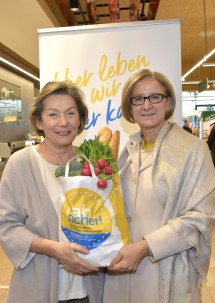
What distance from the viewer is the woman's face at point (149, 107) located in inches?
53.3

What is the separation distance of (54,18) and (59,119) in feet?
13.9

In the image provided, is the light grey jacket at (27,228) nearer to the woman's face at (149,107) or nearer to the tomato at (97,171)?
the tomato at (97,171)

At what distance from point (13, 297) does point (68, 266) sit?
0.30 metres

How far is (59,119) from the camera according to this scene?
1.34m

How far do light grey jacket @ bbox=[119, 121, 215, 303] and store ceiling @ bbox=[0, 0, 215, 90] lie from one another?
5.48 feet

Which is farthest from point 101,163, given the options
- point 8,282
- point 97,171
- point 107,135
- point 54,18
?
point 54,18

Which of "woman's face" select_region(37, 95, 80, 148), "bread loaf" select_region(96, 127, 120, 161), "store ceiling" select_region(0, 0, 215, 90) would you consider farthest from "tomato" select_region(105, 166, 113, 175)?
"store ceiling" select_region(0, 0, 215, 90)

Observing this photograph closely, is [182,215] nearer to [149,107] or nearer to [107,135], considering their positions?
[149,107]

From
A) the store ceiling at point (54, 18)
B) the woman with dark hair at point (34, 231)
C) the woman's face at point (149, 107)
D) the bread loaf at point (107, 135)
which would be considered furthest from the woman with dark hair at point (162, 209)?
the store ceiling at point (54, 18)

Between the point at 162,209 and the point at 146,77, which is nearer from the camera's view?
the point at 162,209

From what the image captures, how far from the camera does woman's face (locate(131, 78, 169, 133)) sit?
53.3 inches

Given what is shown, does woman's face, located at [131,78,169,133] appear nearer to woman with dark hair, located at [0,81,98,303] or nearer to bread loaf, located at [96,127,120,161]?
woman with dark hair, located at [0,81,98,303]

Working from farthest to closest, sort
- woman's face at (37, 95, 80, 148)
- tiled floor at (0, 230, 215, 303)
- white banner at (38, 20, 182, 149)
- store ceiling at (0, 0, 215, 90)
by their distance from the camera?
store ceiling at (0, 0, 215, 90)
tiled floor at (0, 230, 215, 303)
white banner at (38, 20, 182, 149)
woman's face at (37, 95, 80, 148)

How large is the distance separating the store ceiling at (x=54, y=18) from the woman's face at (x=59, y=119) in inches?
62.7
